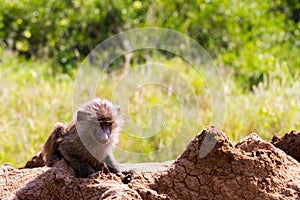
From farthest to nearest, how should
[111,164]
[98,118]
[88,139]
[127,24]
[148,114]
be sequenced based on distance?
1. [127,24]
2. [148,114]
3. [98,118]
4. [88,139]
5. [111,164]

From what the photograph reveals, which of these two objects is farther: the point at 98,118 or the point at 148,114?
the point at 148,114

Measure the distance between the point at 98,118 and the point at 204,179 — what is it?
1376mm

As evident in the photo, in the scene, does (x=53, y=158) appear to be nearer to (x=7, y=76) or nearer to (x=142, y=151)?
(x=142, y=151)

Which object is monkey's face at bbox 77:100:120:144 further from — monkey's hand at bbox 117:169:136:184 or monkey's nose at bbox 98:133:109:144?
monkey's hand at bbox 117:169:136:184

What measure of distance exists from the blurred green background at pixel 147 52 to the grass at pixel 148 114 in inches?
1.7

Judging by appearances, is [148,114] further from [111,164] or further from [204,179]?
[204,179]

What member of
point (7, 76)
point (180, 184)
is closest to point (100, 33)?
point (7, 76)

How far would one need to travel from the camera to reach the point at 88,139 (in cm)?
500

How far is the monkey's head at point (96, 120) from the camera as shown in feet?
16.8

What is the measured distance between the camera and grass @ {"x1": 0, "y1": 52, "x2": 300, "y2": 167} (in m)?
8.27

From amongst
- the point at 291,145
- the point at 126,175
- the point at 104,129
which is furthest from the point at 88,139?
the point at 291,145

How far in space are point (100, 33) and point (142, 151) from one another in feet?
17.1

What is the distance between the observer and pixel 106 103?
5.20m

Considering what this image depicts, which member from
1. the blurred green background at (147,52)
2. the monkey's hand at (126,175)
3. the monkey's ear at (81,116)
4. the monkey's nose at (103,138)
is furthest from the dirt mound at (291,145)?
the blurred green background at (147,52)
